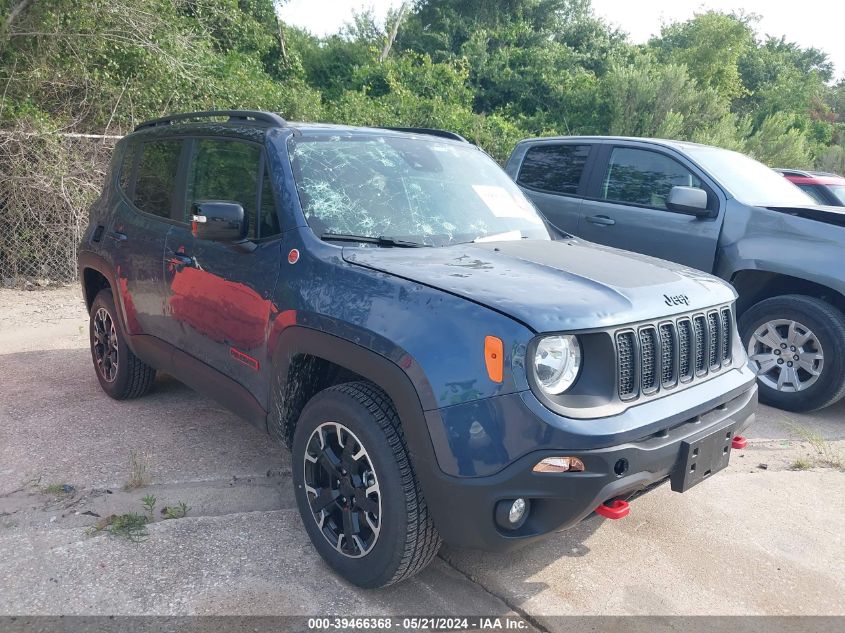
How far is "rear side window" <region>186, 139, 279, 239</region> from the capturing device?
3.32 meters

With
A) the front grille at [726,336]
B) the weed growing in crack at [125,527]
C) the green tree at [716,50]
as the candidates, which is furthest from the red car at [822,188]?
the green tree at [716,50]

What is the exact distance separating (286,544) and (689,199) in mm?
3976

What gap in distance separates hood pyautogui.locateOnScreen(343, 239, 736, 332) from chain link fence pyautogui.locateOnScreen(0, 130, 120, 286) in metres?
6.23

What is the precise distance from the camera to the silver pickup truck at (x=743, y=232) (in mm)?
4922

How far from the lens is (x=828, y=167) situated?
2500 cm

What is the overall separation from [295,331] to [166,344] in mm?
1471

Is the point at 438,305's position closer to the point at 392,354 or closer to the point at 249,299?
the point at 392,354

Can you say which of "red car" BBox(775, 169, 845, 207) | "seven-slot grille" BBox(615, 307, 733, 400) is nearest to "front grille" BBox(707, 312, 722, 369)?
"seven-slot grille" BBox(615, 307, 733, 400)

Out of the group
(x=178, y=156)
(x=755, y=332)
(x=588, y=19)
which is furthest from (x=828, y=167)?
(x=178, y=156)

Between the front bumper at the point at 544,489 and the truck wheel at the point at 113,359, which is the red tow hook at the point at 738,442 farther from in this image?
the truck wheel at the point at 113,359

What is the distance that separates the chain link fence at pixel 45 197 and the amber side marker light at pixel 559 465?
7.15 meters

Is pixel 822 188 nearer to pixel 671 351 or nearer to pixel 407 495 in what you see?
pixel 671 351

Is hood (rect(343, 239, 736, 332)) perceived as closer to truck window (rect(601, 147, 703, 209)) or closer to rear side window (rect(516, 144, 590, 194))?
truck window (rect(601, 147, 703, 209))

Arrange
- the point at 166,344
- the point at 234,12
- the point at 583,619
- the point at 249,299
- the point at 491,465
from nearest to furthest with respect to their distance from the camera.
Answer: the point at 491,465 → the point at 583,619 → the point at 249,299 → the point at 166,344 → the point at 234,12
